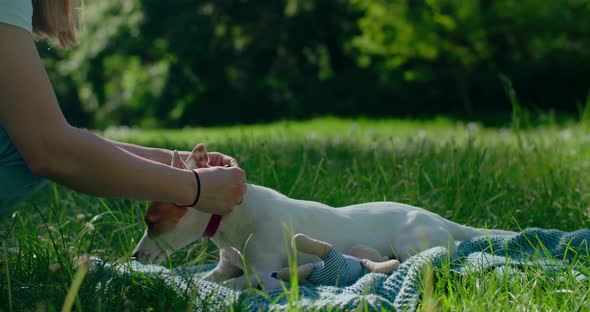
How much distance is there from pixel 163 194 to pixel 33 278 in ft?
2.01

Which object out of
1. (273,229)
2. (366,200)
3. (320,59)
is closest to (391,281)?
(273,229)

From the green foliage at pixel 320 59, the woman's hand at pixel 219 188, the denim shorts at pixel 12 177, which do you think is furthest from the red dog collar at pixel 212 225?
the green foliage at pixel 320 59

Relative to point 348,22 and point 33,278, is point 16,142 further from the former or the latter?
point 348,22

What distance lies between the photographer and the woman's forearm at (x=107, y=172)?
1.69m

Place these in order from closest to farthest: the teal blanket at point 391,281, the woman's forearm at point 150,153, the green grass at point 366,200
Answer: the teal blanket at point 391,281, the green grass at point 366,200, the woman's forearm at point 150,153

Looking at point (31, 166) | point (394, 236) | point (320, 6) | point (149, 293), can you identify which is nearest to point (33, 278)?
point (149, 293)

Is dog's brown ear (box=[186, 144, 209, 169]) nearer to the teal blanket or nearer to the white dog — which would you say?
the white dog

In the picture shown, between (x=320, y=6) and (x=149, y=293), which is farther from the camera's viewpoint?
(x=320, y=6)

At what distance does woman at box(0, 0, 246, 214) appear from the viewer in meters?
1.64

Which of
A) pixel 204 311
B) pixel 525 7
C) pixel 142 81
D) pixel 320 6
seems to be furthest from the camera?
pixel 142 81

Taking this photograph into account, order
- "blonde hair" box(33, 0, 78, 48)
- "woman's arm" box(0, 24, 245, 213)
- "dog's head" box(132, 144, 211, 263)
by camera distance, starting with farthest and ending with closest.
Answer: "dog's head" box(132, 144, 211, 263) < "blonde hair" box(33, 0, 78, 48) < "woman's arm" box(0, 24, 245, 213)

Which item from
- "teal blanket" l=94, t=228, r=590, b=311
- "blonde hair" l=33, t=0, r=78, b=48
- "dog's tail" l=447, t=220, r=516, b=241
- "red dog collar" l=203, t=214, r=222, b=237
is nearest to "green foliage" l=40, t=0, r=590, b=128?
"dog's tail" l=447, t=220, r=516, b=241

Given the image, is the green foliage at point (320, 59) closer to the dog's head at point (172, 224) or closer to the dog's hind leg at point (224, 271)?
the dog's hind leg at point (224, 271)

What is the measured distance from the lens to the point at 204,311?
5.92ft
